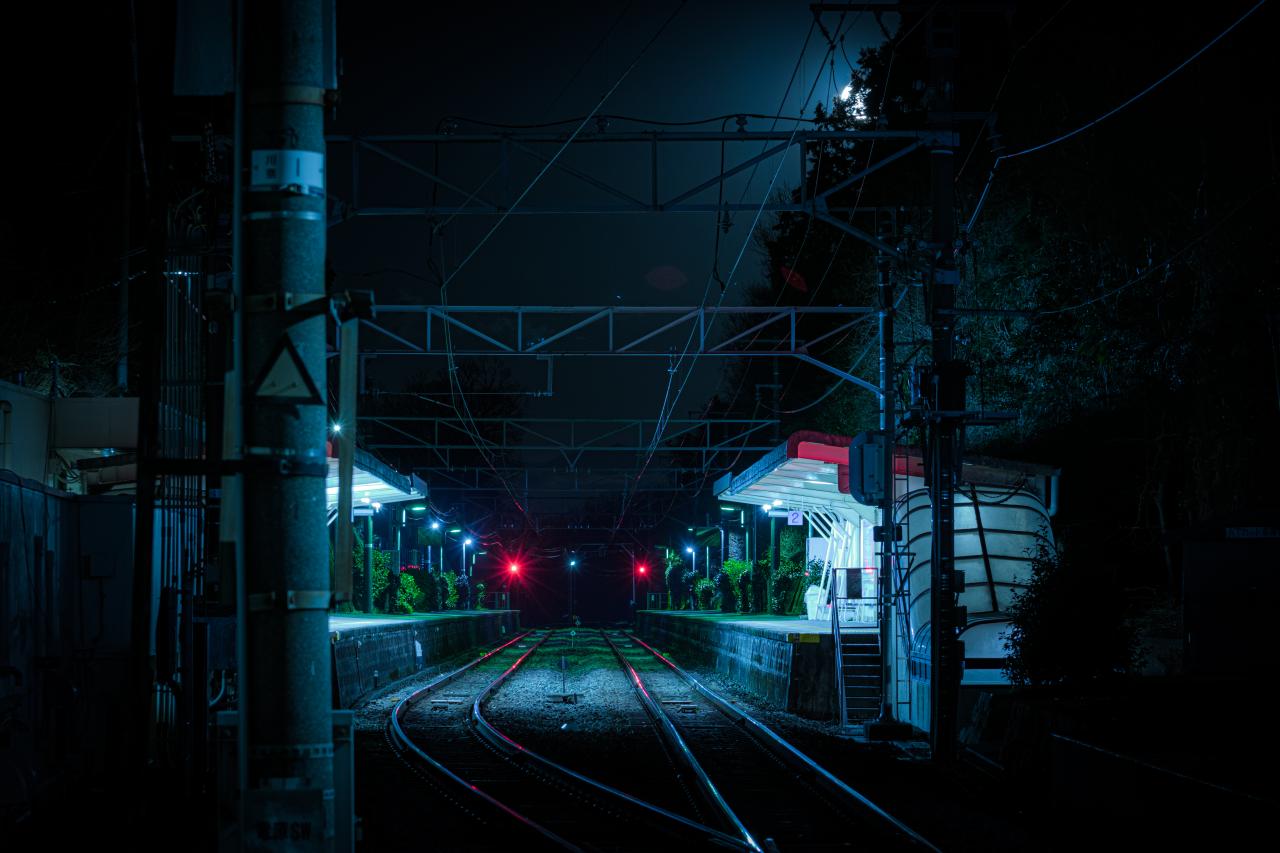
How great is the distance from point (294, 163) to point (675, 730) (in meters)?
12.8

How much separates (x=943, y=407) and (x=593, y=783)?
501 cm

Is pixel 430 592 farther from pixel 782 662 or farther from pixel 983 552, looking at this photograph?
pixel 983 552

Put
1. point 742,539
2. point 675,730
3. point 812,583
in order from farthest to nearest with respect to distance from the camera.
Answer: point 742,539
point 812,583
point 675,730

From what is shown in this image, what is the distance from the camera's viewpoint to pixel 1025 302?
26609 mm

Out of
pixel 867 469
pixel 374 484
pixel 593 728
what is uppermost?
pixel 374 484

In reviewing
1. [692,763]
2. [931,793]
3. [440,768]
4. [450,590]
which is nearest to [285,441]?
[931,793]

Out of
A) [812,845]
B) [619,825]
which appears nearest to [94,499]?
[619,825]

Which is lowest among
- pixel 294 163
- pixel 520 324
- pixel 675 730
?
pixel 675 730

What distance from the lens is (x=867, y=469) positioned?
623 inches

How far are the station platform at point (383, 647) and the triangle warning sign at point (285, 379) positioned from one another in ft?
33.8

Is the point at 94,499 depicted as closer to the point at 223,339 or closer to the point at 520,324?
the point at 223,339

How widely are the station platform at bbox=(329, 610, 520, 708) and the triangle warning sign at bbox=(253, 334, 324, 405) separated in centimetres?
1031

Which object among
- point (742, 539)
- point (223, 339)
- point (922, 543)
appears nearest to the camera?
point (223, 339)

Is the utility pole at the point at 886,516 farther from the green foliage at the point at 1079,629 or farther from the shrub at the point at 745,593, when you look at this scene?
the shrub at the point at 745,593
